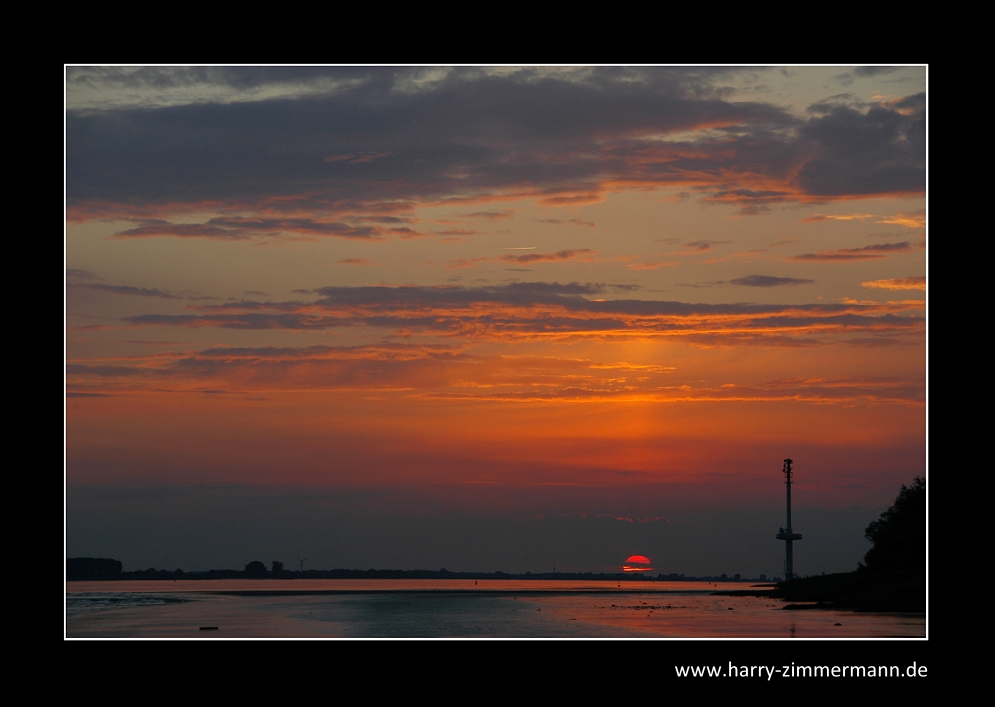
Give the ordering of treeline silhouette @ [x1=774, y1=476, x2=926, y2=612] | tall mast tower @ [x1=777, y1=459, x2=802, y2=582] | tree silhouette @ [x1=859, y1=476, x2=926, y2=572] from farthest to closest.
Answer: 1. tall mast tower @ [x1=777, y1=459, x2=802, y2=582]
2. tree silhouette @ [x1=859, y1=476, x2=926, y2=572]
3. treeline silhouette @ [x1=774, y1=476, x2=926, y2=612]

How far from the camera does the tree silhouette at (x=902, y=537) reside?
323 feet

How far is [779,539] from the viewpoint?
565 ft

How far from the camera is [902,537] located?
104 metres

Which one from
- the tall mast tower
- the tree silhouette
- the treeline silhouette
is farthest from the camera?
the tall mast tower

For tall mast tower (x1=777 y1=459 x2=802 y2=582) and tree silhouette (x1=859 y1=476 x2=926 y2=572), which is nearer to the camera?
tree silhouette (x1=859 y1=476 x2=926 y2=572)

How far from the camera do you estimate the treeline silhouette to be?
3314 inches

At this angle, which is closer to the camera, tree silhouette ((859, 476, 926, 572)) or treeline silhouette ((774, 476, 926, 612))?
treeline silhouette ((774, 476, 926, 612))

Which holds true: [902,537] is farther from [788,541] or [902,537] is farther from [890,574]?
[788,541]

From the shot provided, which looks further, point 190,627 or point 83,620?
point 83,620

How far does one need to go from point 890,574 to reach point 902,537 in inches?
418
